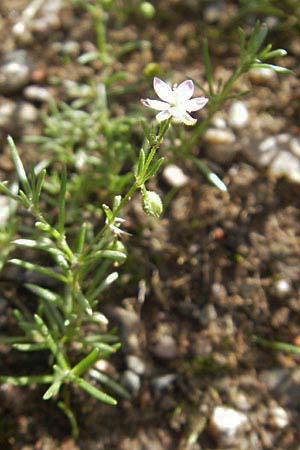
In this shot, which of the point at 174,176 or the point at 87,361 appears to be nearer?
the point at 87,361

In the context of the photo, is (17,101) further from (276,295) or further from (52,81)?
(276,295)

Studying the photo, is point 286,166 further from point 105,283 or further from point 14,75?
point 14,75

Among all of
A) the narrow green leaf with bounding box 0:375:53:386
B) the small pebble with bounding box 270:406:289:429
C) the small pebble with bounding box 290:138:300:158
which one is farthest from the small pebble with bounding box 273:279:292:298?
the narrow green leaf with bounding box 0:375:53:386

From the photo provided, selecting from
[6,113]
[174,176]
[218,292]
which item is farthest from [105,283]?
[6,113]

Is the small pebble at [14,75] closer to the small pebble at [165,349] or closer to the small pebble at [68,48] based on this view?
the small pebble at [68,48]

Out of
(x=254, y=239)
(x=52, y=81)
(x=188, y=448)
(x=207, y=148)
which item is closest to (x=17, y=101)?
(x=52, y=81)

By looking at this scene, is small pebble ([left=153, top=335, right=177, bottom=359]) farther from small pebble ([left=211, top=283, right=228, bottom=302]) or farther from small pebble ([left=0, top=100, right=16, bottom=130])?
small pebble ([left=0, top=100, right=16, bottom=130])
